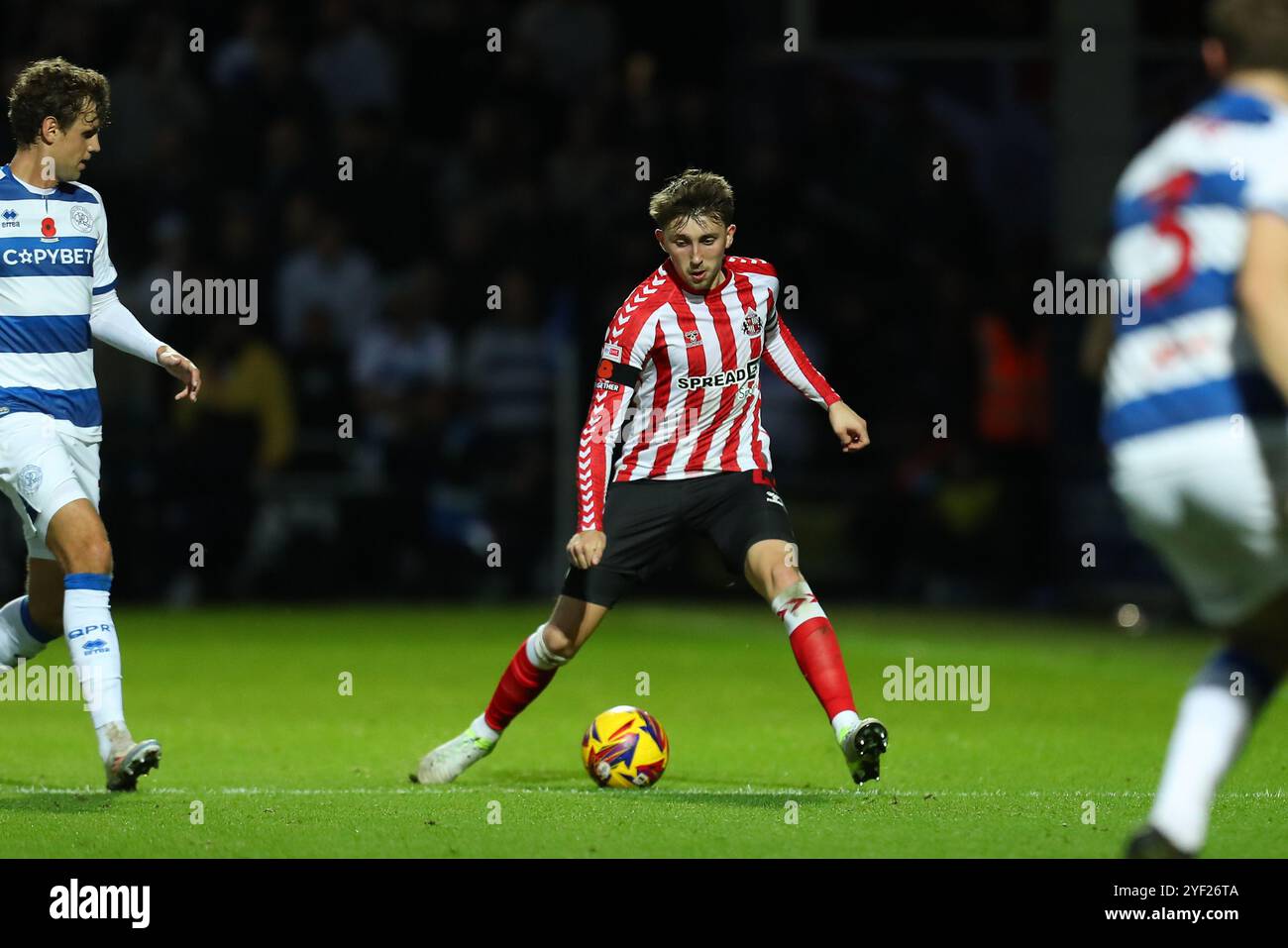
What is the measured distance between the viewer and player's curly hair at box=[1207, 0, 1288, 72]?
15.9ft

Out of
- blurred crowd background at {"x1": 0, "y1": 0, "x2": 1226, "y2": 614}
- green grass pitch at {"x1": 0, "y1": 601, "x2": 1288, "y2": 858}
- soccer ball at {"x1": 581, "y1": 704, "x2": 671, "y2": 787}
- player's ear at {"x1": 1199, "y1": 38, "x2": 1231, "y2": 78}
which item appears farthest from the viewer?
blurred crowd background at {"x1": 0, "y1": 0, "x2": 1226, "y2": 614}

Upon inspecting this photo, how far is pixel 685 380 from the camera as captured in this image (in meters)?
7.77

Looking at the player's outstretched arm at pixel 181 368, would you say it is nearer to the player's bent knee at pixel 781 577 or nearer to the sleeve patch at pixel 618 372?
the sleeve patch at pixel 618 372

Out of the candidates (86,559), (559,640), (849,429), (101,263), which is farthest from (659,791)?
(101,263)

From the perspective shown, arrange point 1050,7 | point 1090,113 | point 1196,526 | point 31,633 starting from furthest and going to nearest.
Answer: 1. point 1050,7
2. point 1090,113
3. point 31,633
4. point 1196,526

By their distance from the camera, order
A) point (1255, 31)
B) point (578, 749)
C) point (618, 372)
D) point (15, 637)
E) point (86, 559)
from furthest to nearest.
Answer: point (578, 749) → point (15, 637) → point (618, 372) → point (86, 559) → point (1255, 31)

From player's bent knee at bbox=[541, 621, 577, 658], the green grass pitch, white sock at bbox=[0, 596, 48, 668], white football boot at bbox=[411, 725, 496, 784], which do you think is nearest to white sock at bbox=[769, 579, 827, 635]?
the green grass pitch

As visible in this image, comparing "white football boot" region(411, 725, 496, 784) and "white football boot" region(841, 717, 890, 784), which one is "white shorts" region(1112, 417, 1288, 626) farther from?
"white football boot" region(411, 725, 496, 784)

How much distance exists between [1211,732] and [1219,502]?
64 cm

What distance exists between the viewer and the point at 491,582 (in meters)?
17.1

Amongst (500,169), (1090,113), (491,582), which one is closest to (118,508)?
(491,582)

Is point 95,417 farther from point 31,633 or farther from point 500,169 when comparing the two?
point 500,169

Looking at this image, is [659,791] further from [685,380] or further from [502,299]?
[502,299]

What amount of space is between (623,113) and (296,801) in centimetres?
1150
